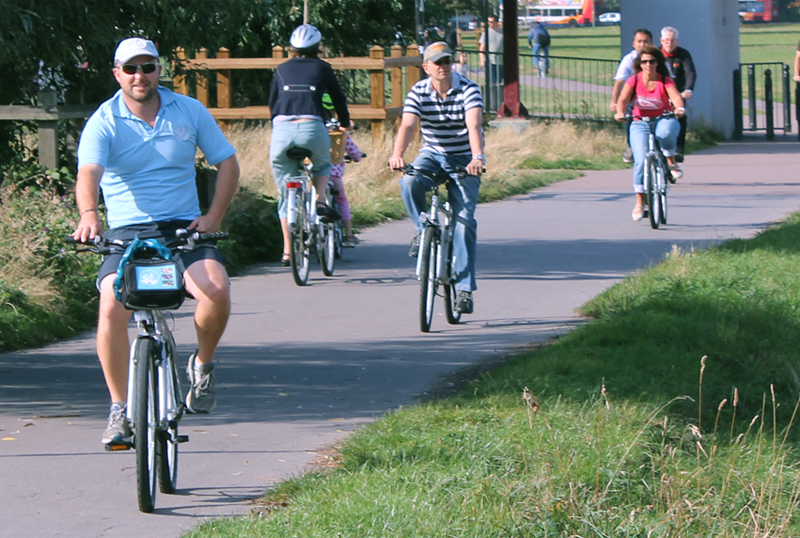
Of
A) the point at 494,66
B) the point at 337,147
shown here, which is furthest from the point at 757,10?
the point at 337,147

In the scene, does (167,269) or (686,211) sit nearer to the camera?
(167,269)

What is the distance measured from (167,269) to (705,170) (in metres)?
15.1

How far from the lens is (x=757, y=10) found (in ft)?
249

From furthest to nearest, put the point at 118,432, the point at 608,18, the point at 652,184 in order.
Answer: the point at 608,18 < the point at 652,184 < the point at 118,432

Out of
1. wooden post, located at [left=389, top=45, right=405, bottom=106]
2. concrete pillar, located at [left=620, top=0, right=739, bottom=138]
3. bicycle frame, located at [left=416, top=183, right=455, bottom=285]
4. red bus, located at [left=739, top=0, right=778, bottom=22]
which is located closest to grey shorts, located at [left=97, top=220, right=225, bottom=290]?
bicycle frame, located at [left=416, top=183, right=455, bottom=285]

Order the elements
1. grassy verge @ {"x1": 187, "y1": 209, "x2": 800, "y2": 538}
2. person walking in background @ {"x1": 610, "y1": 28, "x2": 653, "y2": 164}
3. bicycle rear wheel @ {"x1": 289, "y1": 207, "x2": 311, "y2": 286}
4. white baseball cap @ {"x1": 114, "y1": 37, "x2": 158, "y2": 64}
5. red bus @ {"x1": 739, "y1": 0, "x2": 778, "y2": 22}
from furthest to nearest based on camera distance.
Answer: red bus @ {"x1": 739, "y1": 0, "x2": 778, "y2": 22}, person walking in background @ {"x1": 610, "y1": 28, "x2": 653, "y2": 164}, bicycle rear wheel @ {"x1": 289, "y1": 207, "x2": 311, "y2": 286}, white baseball cap @ {"x1": 114, "y1": 37, "x2": 158, "y2": 64}, grassy verge @ {"x1": 187, "y1": 209, "x2": 800, "y2": 538}

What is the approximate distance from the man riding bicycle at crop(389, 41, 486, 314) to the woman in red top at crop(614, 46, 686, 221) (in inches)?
182

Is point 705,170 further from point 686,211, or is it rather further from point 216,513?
point 216,513

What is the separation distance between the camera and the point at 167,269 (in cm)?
456

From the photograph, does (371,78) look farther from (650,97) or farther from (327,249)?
(327,249)

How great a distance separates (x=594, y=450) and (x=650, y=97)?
827 centimetres

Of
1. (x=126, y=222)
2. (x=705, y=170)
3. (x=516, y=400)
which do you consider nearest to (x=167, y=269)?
(x=126, y=222)

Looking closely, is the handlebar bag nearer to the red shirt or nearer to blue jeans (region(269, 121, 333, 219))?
blue jeans (region(269, 121, 333, 219))

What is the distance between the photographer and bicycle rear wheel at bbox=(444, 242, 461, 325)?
8.23 metres
